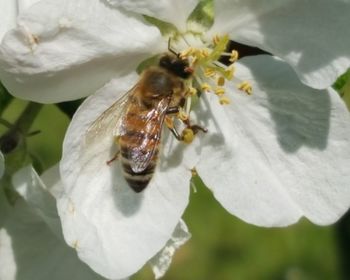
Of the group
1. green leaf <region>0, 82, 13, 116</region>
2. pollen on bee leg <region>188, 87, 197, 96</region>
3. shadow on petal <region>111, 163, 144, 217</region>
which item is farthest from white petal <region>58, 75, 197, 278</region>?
green leaf <region>0, 82, 13, 116</region>

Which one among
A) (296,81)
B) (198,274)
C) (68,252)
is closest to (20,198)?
(68,252)

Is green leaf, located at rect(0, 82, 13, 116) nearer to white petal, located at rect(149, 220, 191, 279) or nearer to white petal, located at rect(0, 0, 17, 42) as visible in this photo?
white petal, located at rect(0, 0, 17, 42)

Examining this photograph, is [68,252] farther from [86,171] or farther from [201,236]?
[201,236]


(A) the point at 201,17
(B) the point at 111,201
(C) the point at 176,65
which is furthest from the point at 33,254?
(A) the point at 201,17

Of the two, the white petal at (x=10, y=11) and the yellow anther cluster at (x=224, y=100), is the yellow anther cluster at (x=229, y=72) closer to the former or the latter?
the yellow anther cluster at (x=224, y=100)

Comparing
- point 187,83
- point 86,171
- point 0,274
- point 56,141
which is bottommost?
point 56,141

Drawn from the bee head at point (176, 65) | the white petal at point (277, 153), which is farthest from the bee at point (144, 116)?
the white petal at point (277, 153)

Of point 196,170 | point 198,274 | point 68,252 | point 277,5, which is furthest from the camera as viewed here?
point 198,274
